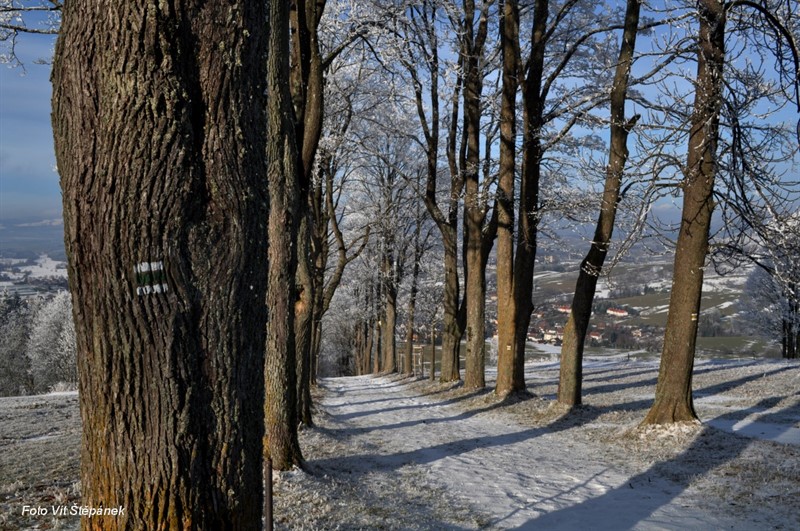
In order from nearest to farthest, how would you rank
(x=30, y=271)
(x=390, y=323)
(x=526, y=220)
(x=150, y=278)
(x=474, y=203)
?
1. (x=150, y=278)
2. (x=526, y=220)
3. (x=474, y=203)
4. (x=390, y=323)
5. (x=30, y=271)

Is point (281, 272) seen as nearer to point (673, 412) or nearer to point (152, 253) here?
point (152, 253)

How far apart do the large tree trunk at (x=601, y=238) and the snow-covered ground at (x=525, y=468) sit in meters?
0.83

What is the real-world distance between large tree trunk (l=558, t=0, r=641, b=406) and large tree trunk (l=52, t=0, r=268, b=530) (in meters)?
9.48

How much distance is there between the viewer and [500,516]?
615 centimetres

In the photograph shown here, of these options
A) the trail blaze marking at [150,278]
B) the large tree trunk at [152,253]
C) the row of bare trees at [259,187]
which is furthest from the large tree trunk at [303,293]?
the trail blaze marking at [150,278]

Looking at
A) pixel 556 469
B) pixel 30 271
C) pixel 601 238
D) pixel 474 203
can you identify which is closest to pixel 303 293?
pixel 556 469

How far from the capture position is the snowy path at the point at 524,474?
6.00 metres

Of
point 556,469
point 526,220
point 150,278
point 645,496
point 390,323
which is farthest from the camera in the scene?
point 390,323

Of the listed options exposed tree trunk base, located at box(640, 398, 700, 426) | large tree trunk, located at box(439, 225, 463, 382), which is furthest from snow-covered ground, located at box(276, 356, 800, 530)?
large tree trunk, located at box(439, 225, 463, 382)

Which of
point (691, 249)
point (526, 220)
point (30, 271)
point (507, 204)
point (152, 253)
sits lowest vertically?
point (152, 253)

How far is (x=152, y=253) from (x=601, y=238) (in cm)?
1098

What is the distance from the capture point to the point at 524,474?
314 inches

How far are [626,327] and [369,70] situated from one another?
5849 cm

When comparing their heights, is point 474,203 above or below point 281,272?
above
